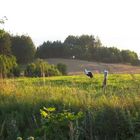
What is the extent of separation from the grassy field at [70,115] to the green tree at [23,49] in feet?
188

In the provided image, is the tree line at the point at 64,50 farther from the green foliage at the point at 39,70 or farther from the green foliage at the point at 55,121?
the green foliage at the point at 55,121

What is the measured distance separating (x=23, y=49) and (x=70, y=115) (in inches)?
2510

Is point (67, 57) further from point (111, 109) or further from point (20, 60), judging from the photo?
point (111, 109)

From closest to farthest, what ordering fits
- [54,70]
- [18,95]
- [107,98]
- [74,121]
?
[74,121]
[107,98]
[18,95]
[54,70]

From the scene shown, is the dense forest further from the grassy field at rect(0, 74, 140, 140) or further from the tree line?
the grassy field at rect(0, 74, 140, 140)

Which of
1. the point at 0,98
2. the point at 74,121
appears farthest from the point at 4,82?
the point at 74,121

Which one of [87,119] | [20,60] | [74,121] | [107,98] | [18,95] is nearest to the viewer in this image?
[74,121]

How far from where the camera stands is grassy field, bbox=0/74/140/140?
26.2 ft

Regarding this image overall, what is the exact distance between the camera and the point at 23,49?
7106cm

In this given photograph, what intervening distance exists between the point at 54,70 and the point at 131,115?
148 ft

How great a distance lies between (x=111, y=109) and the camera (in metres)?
9.66

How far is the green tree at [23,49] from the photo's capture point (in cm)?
7044

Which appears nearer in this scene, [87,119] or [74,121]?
[74,121]

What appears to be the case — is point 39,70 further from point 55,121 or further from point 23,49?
point 23,49
